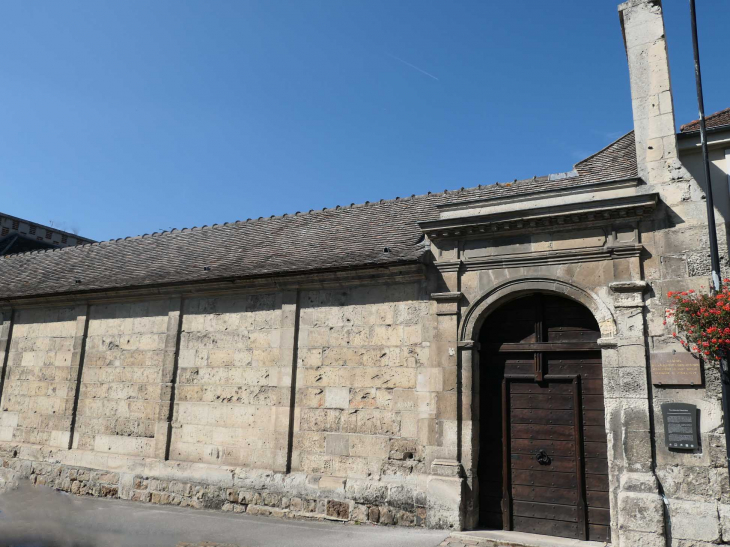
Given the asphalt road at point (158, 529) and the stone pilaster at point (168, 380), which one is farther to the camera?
the stone pilaster at point (168, 380)

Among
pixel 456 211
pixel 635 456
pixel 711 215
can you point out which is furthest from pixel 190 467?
pixel 711 215

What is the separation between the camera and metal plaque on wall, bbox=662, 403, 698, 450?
245 inches

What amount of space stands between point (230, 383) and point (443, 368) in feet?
12.3

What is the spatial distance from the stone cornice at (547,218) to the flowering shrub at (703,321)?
116 centimetres

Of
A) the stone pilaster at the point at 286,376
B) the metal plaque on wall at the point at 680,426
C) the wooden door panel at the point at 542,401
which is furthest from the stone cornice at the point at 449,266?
the metal plaque on wall at the point at 680,426

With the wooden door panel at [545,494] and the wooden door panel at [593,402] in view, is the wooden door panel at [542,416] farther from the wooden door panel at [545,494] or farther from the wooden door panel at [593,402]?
the wooden door panel at [545,494]

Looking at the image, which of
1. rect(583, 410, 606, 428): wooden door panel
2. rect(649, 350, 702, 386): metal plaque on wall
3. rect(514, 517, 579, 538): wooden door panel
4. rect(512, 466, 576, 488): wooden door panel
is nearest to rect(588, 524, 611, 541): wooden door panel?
rect(514, 517, 579, 538): wooden door panel

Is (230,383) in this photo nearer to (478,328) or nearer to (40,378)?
(478,328)

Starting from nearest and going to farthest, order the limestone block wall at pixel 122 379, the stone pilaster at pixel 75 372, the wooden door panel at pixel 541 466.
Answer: the wooden door panel at pixel 541 466, the limestone block wall at pixel 122 379, the stone pilaster at pixel 75 372

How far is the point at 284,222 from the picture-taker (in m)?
12.0

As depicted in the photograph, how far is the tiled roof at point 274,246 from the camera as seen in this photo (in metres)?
8.71

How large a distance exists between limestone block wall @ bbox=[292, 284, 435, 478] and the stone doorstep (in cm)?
109

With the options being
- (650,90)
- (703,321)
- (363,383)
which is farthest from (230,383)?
(650,90)

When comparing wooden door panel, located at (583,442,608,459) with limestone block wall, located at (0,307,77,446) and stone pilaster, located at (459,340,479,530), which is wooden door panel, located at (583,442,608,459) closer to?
stone pilaster, located at (459,340,479,530)
